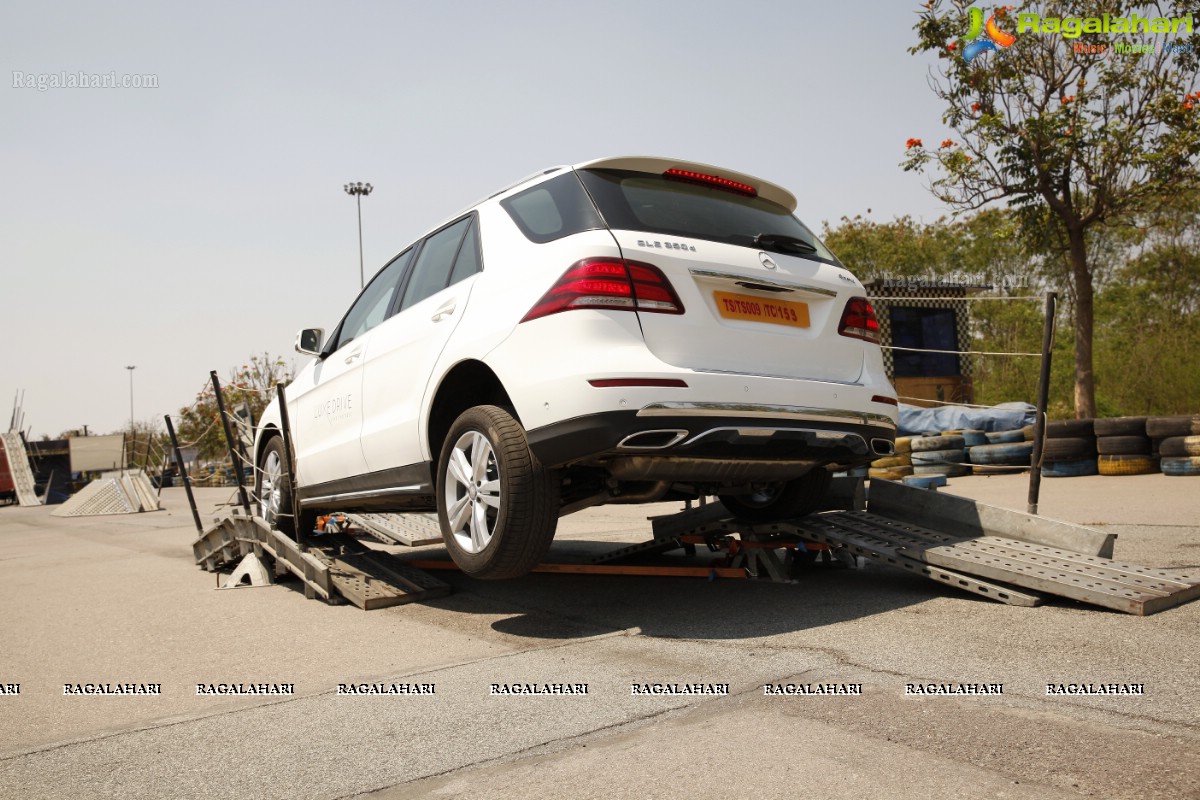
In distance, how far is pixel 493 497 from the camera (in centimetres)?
419

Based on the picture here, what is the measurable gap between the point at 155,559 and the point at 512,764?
28.3 ft

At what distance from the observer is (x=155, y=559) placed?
9898 mm

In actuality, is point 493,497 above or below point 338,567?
above

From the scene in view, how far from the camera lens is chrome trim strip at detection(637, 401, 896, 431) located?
148 inches

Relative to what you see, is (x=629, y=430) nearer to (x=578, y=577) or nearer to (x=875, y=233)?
(x=578, y=577)

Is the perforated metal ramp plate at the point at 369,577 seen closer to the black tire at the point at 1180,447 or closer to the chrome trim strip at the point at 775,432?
the chrome trim strip at the point at 775,432

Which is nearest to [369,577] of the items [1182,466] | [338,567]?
[338,567]

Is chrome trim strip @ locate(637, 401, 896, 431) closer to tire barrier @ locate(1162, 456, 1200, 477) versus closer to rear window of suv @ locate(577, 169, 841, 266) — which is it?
rear window of suv @ locate(577, 169, 841, 266)

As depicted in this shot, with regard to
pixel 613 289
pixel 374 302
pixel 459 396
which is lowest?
pixel 459 396

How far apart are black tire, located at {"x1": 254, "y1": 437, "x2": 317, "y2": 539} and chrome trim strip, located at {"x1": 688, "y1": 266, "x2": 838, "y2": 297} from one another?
3.98 meters

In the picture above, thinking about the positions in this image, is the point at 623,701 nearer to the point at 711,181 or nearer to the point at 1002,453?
the point at 711,181

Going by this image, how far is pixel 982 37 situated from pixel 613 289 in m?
16.7

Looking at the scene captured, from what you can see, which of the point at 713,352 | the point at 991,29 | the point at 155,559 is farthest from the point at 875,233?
the point at 713,352

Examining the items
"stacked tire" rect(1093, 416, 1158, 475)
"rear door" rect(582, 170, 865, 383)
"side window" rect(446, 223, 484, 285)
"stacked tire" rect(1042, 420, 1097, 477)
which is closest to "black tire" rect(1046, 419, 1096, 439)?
"stacked tire" rect(1042, 420, 1097, 477)
